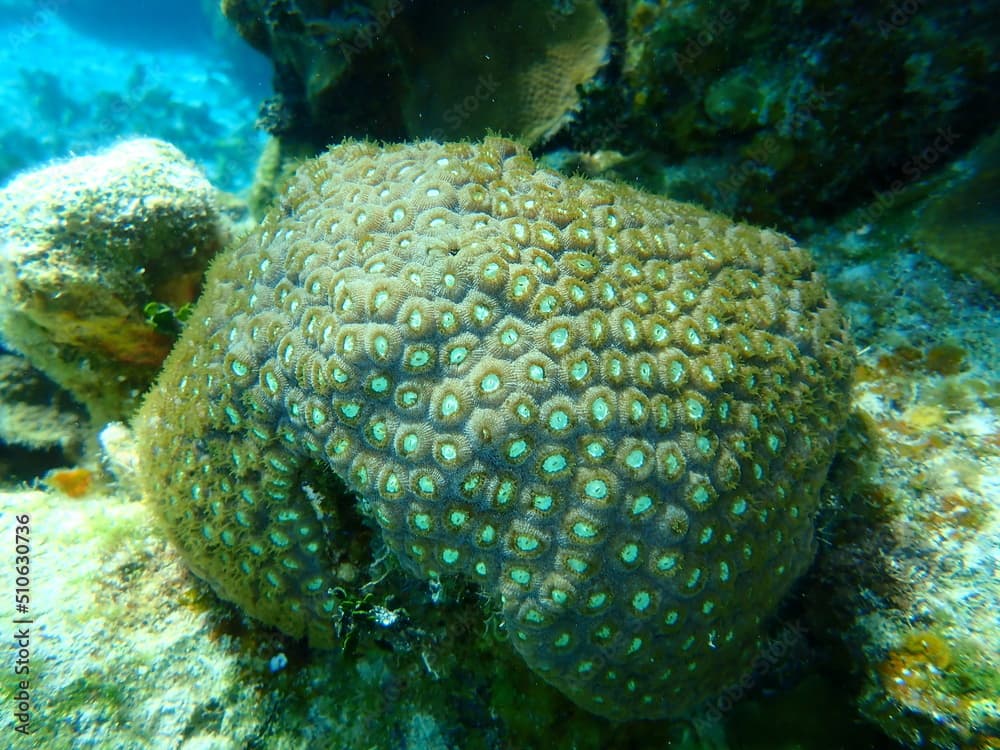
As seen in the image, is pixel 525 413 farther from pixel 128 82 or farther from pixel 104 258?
pixel 128 82

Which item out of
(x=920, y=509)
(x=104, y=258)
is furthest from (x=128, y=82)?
(x=920, y=509)

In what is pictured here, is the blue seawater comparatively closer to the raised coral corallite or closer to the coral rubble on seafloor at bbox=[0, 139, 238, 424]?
the coral rubble on seafloor at bbox=[0, 139, 238, 424]

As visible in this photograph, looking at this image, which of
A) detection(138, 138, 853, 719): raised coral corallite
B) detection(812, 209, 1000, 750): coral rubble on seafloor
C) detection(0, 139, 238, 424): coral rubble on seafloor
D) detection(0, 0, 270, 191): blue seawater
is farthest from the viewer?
detection(0, 0, 270, 191): blue seawater

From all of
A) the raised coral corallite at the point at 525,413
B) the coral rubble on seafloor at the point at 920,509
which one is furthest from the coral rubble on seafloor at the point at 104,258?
the coral rubble on seafloor at the point at 920,509

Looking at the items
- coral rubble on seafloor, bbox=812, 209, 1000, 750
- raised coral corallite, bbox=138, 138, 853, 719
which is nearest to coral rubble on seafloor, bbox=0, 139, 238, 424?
raised coral corallite, bbox=138, 138, 853, 719

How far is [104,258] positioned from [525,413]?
401 cm

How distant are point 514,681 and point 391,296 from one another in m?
2.59

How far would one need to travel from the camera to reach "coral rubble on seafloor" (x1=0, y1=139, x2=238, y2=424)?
4.29 metres

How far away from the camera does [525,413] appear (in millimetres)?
2688

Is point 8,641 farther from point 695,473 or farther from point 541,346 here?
point 695,473

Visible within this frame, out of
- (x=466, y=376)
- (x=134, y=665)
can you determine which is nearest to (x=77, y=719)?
(x=134, y=665)

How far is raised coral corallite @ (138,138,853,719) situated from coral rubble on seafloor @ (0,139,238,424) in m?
1.49

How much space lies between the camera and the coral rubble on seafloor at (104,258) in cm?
429

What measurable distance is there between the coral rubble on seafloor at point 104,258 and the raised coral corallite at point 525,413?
149cm
